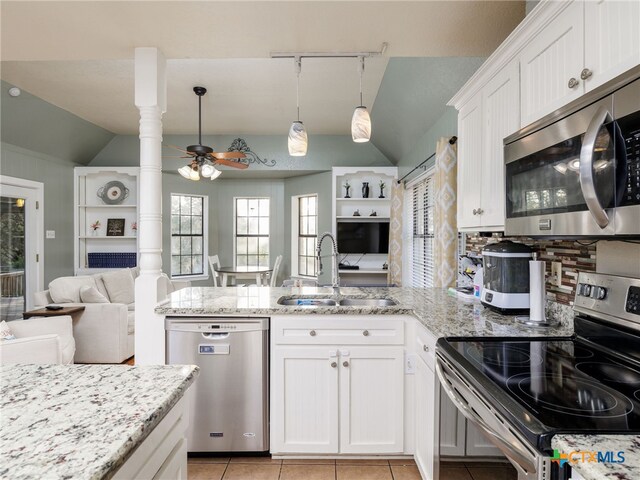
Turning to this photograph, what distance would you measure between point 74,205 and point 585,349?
6523mm

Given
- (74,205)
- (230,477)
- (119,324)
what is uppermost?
(74,205)

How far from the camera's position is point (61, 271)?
546 cm

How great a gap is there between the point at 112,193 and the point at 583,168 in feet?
20.8

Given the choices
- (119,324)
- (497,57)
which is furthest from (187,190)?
(497,57)

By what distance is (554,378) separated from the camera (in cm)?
112

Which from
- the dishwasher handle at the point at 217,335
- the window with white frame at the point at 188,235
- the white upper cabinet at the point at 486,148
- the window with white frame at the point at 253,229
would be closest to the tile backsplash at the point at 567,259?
the white upper cabinet at the point at 486,148

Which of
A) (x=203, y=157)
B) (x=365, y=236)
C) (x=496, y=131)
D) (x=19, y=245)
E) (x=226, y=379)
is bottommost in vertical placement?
(x=226, y=379)

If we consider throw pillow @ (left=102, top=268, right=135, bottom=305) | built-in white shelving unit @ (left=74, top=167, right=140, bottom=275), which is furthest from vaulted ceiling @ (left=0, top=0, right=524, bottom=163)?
throw pillow @ (left=102, top=268, right=135, bottom=305)

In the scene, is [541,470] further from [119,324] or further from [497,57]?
[119,324]

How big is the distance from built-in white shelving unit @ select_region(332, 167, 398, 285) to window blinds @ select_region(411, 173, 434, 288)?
0.85m

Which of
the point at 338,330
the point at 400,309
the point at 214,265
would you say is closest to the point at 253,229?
the point at 214,265

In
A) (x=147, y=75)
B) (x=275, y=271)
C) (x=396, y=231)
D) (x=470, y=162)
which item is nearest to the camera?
(x=470, y=162)

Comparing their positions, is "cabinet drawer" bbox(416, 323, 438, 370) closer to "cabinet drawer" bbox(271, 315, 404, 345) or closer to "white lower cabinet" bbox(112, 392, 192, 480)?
"cabinet drawer" bbox(271, 315, 404, 345)

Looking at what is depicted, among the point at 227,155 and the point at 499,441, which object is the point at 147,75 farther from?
the point at 499,441
